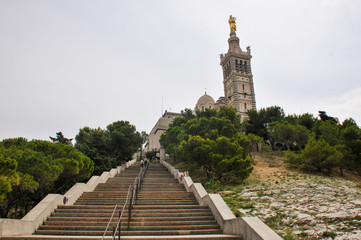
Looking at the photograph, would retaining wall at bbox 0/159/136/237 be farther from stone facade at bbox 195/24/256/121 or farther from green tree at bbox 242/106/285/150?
stone facade at bbox 195/24/256/121

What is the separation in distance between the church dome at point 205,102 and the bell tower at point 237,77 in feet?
12.6

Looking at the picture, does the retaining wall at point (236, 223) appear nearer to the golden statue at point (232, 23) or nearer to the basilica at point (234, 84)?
the basilica at point (234, 84)

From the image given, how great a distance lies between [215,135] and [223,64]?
40.0 m

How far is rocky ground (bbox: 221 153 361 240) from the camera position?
22.3 ft

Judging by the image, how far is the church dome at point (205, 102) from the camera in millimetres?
50928

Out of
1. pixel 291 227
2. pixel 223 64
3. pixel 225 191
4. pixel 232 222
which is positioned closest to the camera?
pixel 232 222

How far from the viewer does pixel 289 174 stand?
18.1 meters

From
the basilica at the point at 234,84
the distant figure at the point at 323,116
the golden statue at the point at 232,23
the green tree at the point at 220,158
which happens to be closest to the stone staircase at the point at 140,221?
the green tree at the point at 220,158

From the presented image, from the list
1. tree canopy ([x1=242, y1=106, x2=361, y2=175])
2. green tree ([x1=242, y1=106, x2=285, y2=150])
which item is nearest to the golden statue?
green tree ([x1=242, y1=106, x2=285, y2=150])

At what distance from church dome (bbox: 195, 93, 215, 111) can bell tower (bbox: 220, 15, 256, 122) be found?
151 inches

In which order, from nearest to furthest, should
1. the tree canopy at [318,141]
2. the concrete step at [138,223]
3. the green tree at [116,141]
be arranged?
the concrete step at [138,223]
the tree canopy at [318,141]
the green tree at [116,141]

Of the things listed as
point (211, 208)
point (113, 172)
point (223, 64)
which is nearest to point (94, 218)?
point (211, 208)

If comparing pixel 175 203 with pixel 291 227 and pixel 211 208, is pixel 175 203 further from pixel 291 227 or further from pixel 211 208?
pixel 291 227

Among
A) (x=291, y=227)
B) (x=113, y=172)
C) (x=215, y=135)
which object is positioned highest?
(x=215, y=135)
